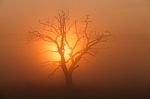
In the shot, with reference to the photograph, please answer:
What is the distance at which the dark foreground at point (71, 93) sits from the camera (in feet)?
11.2

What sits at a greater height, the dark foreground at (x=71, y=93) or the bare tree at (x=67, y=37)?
the bare tree at (x=67, y=37)

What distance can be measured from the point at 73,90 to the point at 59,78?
0.69 ft

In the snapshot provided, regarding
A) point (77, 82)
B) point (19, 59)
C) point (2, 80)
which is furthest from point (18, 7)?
point (77, 82)

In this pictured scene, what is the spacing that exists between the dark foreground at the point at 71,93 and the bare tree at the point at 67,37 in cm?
13

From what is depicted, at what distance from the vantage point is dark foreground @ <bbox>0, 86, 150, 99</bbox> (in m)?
3.43

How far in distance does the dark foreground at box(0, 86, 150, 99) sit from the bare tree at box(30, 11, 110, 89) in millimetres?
132

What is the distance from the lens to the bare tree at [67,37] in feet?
11.1

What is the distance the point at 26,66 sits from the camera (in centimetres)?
344

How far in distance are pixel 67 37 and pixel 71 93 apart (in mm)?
639

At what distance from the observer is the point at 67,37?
11.1 feet

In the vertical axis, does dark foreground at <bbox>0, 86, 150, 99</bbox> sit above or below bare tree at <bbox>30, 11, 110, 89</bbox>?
below

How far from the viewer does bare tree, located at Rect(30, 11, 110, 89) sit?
3385 millimetres

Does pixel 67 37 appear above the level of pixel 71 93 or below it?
above

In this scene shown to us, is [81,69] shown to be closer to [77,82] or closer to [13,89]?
[77,82]
